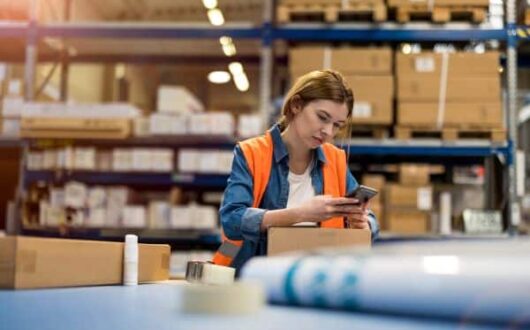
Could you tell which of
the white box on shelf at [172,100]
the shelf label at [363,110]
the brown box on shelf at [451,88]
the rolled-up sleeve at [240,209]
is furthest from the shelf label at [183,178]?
the rolled-up sleeve at [240,209]

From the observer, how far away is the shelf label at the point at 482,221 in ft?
19.7

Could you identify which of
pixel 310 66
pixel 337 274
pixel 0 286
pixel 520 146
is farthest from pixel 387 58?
pixel 520 146

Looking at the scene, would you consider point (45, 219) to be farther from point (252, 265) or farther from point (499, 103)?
point (252, 265)

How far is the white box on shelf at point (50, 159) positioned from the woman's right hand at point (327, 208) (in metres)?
4.55

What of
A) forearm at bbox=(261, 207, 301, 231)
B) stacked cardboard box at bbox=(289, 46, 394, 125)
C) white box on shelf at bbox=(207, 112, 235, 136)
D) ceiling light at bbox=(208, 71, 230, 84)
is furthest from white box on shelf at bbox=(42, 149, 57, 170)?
ceiling light at bbox=(208, 71, 230, 84)

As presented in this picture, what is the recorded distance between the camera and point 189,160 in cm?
622

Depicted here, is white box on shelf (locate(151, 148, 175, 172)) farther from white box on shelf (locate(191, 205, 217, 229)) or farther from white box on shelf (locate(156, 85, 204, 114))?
white box on shelf (locate(191, 205, 217, 229))

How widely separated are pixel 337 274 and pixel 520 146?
12.2 m

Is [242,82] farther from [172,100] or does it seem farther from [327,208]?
[327,208]

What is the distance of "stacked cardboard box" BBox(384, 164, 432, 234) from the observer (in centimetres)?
596

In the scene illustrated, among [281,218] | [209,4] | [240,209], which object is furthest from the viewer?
[209,4]

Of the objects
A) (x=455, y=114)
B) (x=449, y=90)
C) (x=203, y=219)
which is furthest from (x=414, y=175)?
(x=203, y=219)

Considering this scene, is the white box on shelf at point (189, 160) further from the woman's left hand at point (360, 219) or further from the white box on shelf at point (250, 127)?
the woman's left hand at point (360, 219)

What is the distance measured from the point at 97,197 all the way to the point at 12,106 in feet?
4.34
